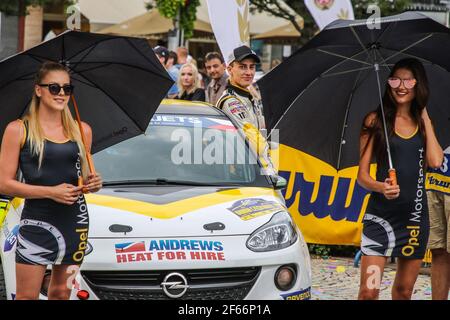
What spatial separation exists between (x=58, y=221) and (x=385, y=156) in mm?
2005

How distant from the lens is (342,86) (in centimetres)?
600

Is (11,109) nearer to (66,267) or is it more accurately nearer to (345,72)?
(66,267)

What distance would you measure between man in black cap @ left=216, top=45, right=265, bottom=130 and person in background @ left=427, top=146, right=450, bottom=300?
72.4 inches

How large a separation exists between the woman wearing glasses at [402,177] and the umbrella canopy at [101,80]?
149 centimetres

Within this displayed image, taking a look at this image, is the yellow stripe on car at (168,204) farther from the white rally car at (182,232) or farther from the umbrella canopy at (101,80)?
the umbrella canopy at (101,80)

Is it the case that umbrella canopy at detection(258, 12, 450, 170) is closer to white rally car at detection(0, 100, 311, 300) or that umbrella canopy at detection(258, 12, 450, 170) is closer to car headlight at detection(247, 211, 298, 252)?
car headlight at detection(247, 211, 298, 252)

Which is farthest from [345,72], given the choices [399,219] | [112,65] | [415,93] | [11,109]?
[11,109]

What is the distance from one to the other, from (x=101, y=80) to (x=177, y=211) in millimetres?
1011

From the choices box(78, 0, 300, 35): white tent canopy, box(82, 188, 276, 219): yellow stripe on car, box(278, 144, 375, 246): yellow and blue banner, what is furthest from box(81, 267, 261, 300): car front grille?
box(78, 0, 300, 35): white tent canopy

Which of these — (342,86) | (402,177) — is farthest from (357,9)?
(402,177)

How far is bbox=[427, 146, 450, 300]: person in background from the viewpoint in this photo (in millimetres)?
6555

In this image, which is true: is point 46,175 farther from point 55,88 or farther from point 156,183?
point 156,183
